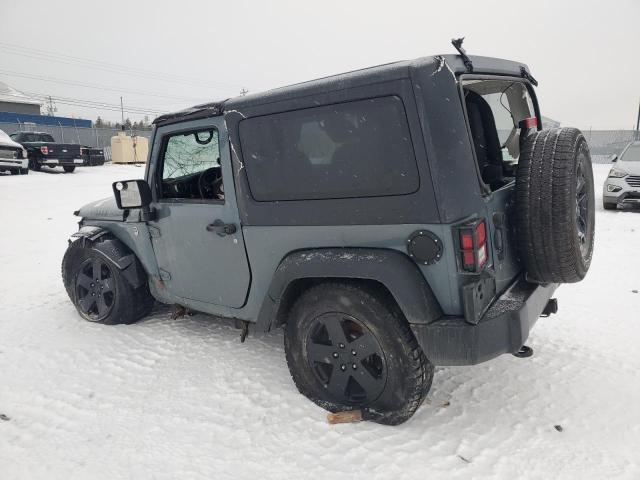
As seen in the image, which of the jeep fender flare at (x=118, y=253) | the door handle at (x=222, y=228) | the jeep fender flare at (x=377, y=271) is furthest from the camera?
the jeep fender flare at (x=118, y=253)

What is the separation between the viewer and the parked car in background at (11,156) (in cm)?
1516

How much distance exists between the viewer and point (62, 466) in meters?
2.25

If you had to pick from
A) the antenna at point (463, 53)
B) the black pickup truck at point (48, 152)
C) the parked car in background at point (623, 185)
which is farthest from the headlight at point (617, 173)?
the black pickup truck at point (48, 152)

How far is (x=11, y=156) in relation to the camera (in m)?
15.4

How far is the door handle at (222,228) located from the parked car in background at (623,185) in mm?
9203

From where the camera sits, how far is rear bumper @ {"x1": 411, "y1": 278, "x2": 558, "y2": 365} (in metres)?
2.16

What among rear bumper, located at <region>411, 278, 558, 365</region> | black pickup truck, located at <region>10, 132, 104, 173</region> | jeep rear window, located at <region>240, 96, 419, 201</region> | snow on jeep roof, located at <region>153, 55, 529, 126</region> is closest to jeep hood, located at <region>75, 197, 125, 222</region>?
snow on jeep roof, located at <region>153, 55, 529, 126</region>

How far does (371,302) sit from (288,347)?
718 mm

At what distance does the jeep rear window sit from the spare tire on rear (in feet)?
2.21

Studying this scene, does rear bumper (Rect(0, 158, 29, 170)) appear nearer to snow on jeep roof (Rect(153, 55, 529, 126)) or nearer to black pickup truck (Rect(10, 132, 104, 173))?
black pickup truck (Rect(10, 132, 104, 173))

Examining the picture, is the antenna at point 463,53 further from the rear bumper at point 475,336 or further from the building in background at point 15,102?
the building in background at point 15,102

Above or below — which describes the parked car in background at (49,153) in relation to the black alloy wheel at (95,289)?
above

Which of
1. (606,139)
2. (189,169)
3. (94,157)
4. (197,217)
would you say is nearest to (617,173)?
(189,169)

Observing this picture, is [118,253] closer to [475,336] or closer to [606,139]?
[475,336]
